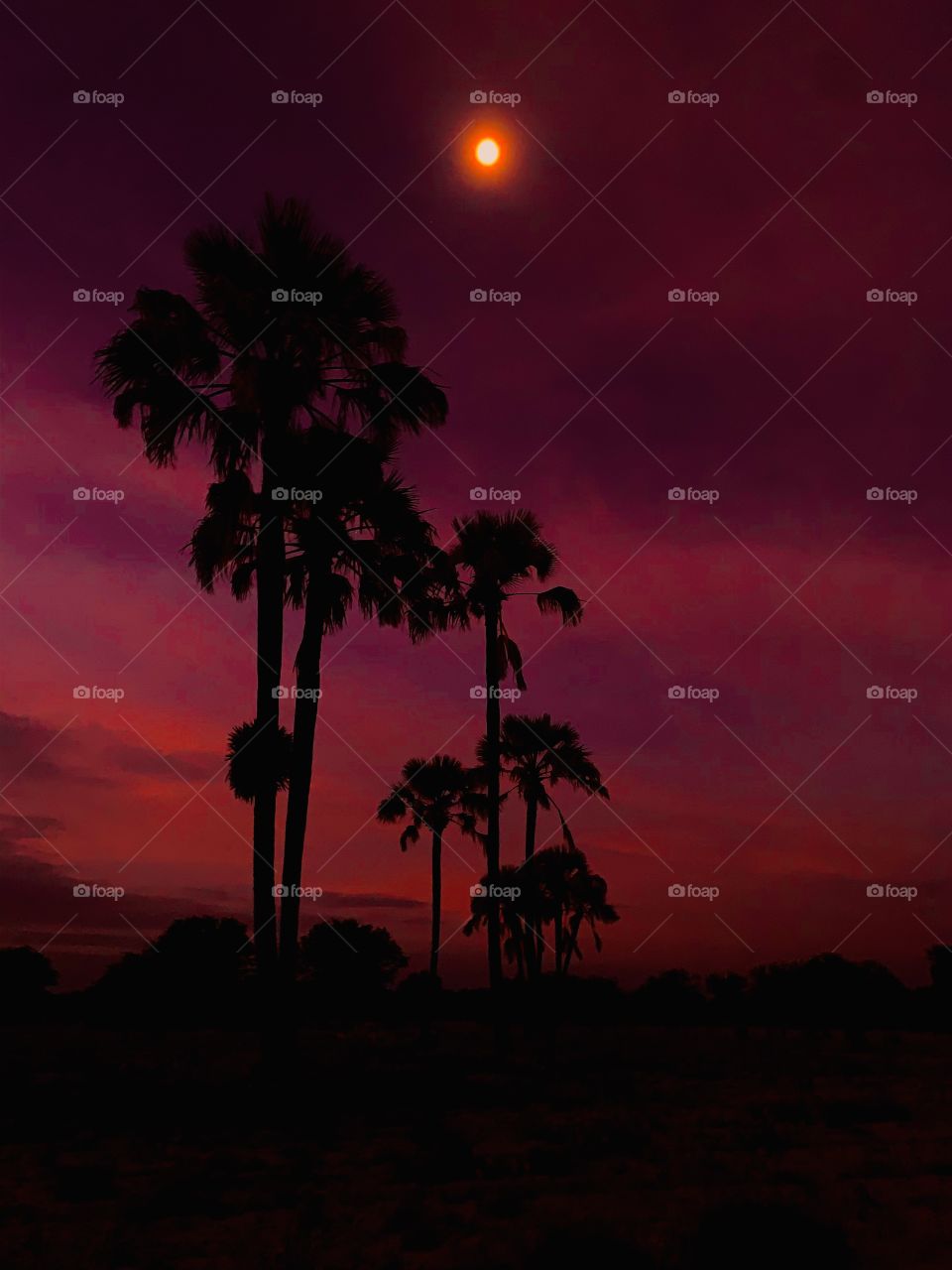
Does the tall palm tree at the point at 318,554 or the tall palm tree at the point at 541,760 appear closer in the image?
the tall palm tree at the point at 318,554

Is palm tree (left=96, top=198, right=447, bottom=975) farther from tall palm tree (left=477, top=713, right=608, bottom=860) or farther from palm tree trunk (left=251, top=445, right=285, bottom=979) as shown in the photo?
tall palm tree (left=477, top=713, right=608, bottom=860)

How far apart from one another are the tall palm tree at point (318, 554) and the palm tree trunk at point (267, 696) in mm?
289

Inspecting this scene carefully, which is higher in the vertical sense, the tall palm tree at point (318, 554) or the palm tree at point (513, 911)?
the tall palm tree at point (318, 554)

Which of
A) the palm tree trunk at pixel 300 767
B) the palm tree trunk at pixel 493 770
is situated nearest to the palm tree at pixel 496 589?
the palm tree trunk at pixel 493 770

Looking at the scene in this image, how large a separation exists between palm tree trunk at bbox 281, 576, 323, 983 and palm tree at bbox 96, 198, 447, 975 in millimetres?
340

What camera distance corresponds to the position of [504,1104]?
16.8 meters

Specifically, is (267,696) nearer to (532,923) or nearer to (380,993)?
(532,923)

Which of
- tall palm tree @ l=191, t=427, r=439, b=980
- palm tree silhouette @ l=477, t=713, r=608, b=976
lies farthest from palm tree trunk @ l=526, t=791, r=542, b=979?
tall palm tree @ l=191, t=427, r=439, b=980

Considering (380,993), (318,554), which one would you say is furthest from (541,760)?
(380,993)

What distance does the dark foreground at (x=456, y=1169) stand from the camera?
26.8 feet

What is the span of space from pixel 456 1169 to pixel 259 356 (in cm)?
1298

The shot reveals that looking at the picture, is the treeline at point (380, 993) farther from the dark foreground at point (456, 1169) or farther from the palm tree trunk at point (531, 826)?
the dark foreground at point (456, 1169)

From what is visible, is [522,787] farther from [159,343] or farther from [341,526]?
[159,343]

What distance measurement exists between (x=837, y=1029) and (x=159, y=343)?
5079cm
